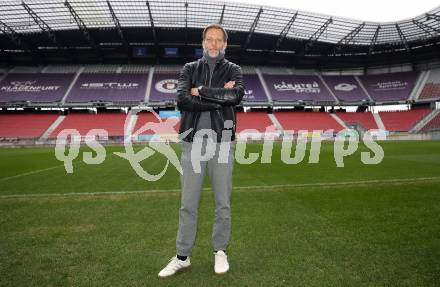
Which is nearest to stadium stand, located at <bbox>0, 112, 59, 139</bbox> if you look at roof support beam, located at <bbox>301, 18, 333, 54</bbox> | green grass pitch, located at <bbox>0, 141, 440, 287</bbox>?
roof support beam, located at <bbox>301, 18, 333, 54</bbox>

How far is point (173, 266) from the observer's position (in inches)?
120

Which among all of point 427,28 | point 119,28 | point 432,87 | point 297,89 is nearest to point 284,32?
point 297,89

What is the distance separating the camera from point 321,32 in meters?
40.9

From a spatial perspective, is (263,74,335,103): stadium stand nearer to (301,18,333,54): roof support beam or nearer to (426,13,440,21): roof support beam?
(301,18,333,54): roof support beam

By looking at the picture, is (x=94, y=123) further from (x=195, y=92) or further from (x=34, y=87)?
(x=195, y=92)

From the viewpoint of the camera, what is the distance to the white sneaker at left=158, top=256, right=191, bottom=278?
2977 mm

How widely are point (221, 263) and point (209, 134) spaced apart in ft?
4.01

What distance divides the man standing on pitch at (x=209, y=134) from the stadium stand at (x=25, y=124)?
123 feet

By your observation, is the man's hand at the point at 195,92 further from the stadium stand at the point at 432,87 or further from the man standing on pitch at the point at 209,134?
the stadium stand at the point at 432,87

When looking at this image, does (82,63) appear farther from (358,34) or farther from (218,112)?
(218,112)

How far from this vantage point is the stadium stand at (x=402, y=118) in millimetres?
42678

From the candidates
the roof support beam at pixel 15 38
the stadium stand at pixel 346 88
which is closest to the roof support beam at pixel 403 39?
the stadium stand at pixel 346 88

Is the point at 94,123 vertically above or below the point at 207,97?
above

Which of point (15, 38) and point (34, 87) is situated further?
point (34, 87)
